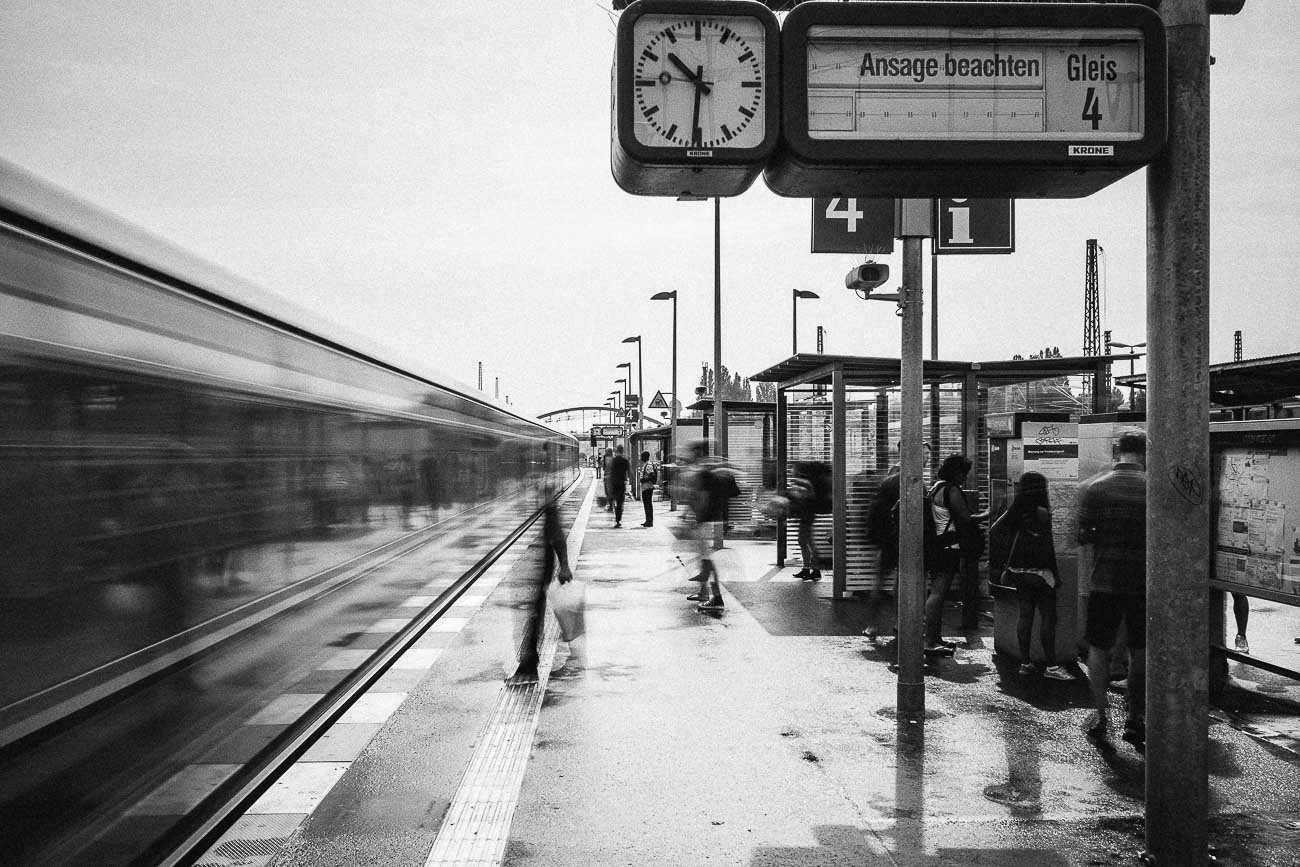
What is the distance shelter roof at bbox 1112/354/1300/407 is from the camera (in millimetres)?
10148

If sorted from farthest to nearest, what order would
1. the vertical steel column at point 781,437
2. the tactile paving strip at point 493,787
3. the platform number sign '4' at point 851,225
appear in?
the vertical steel column at point 781,437 < the platform number sign '4' at point 851,225 < the tactile paving strip at point 493,787

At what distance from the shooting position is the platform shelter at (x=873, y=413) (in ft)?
37.0

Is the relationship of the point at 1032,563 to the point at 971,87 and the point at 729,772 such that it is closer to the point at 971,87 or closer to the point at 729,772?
the point at 729,772

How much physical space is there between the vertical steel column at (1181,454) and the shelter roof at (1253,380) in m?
5.45

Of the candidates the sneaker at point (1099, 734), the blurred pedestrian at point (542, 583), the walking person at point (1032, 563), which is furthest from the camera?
the blurred pedestrian at point (542, 583)

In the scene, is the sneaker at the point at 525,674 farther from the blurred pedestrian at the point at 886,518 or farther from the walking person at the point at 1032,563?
the walking person at the point at 1032,563

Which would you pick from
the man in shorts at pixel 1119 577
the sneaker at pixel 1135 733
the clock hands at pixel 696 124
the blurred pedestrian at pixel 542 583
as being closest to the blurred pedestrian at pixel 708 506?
the blurred pedestrian at pixel 542 583

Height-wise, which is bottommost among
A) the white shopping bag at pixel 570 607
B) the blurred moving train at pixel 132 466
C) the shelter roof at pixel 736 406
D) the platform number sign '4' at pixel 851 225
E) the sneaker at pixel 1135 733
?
the white shopping bag at pixel 570 607

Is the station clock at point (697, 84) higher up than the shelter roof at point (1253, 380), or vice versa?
the station clock at point (697, 84)

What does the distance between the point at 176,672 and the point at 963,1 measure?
415 cm

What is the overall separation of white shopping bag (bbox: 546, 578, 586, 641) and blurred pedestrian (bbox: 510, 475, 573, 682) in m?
0.21

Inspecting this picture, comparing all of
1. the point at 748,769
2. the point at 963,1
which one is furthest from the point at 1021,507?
the point at 963,1

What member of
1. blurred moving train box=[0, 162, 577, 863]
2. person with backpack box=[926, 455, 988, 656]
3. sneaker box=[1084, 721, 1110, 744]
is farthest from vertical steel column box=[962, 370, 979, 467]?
blurred moving train box=[0, 162, 577, 863]

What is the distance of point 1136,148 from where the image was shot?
3826mm
